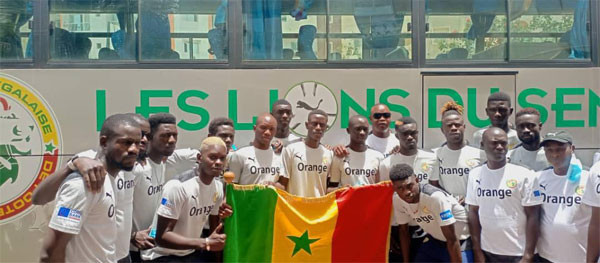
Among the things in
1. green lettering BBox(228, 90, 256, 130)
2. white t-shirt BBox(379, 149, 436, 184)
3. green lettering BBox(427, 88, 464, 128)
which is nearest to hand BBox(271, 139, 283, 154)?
green lettering BBox(228, 90, 256, 130)

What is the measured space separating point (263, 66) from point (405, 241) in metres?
2.09

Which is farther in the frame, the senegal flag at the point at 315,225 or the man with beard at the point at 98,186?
the senegal flag at the point at 315,225

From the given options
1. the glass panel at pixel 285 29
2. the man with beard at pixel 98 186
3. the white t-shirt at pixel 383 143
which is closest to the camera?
the man with beard at pixel 98 186

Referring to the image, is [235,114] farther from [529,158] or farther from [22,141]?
[529,158]

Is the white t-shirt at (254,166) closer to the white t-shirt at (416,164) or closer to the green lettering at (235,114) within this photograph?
the green lettering at (235,114)

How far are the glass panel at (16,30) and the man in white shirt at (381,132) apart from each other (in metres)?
3.26

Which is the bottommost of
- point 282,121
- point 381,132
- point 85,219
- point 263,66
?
point 85,219

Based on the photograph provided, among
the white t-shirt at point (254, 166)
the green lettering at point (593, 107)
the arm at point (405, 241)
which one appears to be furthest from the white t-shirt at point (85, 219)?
the green lettering at point (593, 107)

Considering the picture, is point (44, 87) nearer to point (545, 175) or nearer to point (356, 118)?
point (356, 118)

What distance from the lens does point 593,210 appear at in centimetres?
436

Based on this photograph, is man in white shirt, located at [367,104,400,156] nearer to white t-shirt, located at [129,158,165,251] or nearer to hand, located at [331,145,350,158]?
hand, located at [331,145,350,158]

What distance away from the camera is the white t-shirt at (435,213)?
4824mm

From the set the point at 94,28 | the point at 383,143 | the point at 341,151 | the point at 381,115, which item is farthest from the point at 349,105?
the point at 94,28

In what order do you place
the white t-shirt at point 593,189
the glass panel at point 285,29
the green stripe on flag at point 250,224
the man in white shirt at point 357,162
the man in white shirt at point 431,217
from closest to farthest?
the white t-shirt at point 593,189, the man in white shirt at point 431,217, the green stripe on flag at point 250,224, the man in white shirt at point 357,162, the glass panel at point 285,29
